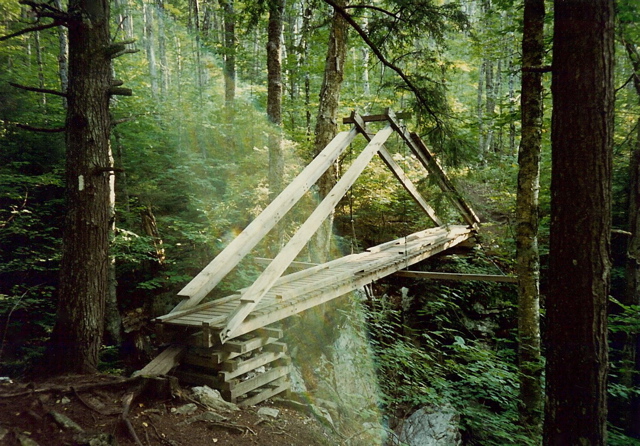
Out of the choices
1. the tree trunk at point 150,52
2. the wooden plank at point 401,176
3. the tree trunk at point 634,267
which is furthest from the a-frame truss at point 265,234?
the tree trunk at point 150,52

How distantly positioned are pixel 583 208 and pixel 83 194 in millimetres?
4414

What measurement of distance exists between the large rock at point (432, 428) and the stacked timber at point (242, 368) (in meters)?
2.37

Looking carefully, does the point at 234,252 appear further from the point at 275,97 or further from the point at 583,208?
the point at 275,97

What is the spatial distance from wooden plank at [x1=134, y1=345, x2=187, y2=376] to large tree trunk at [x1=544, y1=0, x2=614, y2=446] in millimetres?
3588

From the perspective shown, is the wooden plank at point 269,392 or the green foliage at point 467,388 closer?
the wooden plank at point 269,392

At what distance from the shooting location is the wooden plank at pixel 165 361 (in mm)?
3967

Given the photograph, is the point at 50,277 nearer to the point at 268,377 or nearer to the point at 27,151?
the point at 27,151

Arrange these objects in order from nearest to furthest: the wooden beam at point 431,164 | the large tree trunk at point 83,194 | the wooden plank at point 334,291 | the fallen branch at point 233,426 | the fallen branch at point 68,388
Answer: the fallen branch at point 68,388 < the fallen branch at point 233,426 < the large tree trunk at point 83,194 < the wooden plank at point 334,291 < the wooden beam at point 431,164

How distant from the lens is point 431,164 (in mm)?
5312

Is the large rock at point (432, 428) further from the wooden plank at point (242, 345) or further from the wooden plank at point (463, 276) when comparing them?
the wooden plank at point (242, 345)

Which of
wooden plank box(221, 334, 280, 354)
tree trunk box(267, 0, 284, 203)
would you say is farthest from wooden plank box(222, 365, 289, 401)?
tree trunk box(267, 0, 284, 203)

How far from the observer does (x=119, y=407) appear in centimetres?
325

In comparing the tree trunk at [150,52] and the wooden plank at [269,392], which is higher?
the tree trunk at [150,52]

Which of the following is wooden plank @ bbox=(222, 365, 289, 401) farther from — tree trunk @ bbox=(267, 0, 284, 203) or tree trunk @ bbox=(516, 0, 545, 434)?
tree trunk @ bbox=(267, 0, 284, 203)
